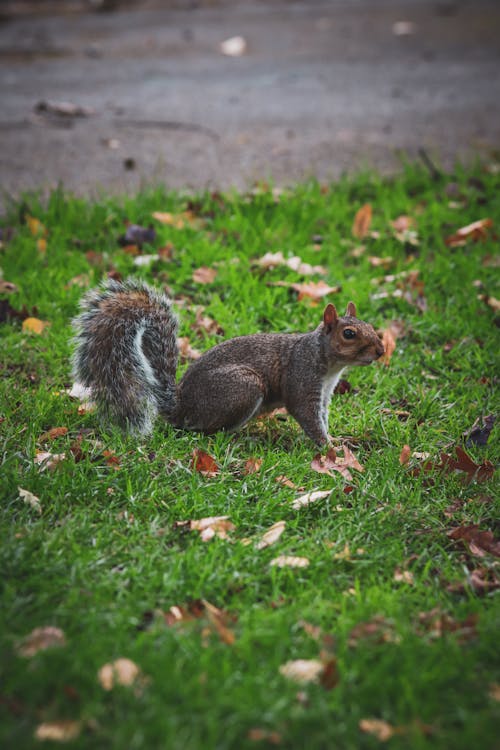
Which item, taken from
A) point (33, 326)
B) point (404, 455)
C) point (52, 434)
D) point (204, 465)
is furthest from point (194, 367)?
point (33, 326)

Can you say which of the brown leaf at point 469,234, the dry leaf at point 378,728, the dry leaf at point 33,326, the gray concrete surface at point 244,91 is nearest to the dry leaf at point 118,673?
the dry leaf at point 378,728

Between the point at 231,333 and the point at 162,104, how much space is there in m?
3.48

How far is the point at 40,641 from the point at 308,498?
0.97 metres

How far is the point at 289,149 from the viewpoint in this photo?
5.69 meters

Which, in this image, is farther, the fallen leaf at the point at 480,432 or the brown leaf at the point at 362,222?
the brown leaf at the point at 362,222

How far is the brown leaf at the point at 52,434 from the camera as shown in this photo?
2.85m

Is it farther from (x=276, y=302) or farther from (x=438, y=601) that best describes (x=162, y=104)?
(x=438, y=601)

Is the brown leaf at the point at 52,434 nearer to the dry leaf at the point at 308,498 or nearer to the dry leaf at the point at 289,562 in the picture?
the dry leaf at the point at 308,498

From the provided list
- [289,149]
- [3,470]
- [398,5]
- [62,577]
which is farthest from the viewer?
[398,5]

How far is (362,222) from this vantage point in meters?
4.58

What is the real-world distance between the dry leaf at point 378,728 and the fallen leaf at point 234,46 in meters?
7.32

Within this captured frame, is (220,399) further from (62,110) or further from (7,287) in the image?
(62,110)

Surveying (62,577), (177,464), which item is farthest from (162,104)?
(62,577)

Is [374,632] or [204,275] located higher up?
[374,632]
